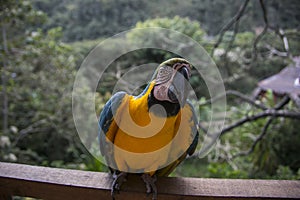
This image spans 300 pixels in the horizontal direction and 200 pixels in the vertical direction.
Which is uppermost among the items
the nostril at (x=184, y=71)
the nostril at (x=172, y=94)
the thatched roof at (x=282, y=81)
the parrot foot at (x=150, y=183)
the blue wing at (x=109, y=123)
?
the nostril at (x=184, y=71)

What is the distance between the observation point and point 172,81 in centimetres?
53

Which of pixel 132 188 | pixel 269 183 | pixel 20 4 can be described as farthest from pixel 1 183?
pixel 20 4

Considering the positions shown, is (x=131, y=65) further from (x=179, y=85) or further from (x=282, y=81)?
(x=179, y=85)

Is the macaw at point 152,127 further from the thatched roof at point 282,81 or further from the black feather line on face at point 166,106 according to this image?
the thatched roof at point 282,81

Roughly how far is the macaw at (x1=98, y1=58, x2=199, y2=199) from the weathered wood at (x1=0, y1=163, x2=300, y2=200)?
0.10 feet

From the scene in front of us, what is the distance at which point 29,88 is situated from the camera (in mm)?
2277

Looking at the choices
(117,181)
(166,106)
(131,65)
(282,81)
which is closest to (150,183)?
(117,181)

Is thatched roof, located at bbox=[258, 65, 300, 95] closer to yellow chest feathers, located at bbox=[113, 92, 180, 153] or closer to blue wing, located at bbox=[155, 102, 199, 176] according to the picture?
blue wing, located at bbox=[155, 102, 199, 176]

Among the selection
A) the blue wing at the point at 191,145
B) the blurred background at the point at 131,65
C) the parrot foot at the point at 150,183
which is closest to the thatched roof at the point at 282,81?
the blurred background at the point at 131,65

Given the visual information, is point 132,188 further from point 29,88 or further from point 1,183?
point 29,88

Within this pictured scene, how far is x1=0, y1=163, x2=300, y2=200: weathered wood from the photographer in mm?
599

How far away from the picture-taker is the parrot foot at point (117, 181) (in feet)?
2.01

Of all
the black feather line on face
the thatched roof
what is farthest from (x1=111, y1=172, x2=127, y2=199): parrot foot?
the thatched roof

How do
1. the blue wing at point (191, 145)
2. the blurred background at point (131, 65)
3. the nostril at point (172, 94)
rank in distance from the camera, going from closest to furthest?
the nostril at point (172, 94), the blue wing at point (191, 145), the blurred background at point (131, 65)
